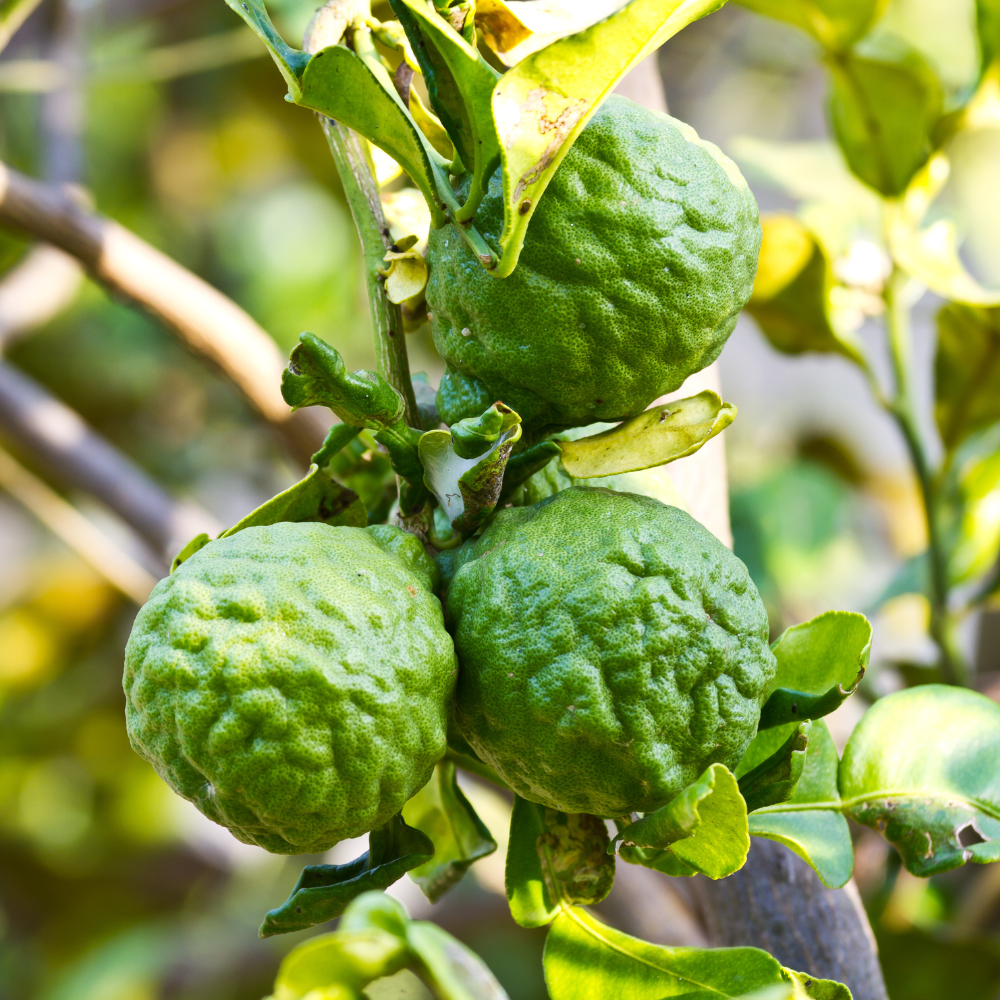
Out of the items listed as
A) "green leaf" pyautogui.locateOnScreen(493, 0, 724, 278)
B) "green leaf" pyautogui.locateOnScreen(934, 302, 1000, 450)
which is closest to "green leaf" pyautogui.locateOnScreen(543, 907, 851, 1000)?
"green leaf" pyautogui.locateOnScreen(493, 0, 724, 278)

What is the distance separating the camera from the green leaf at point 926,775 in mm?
520

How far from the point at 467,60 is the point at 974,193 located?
2390 millimetres

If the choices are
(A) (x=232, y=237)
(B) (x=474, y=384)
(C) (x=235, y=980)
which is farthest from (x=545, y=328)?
(A) (x=232, y=237)

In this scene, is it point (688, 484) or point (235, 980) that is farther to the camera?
point (235, 980)

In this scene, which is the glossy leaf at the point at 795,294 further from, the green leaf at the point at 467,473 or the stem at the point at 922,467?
the green leaf at the point at 467,473

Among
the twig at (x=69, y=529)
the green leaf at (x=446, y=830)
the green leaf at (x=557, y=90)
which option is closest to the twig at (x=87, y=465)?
the twig at (x=69, y=529)

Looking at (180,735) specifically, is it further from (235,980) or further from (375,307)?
(235,980)

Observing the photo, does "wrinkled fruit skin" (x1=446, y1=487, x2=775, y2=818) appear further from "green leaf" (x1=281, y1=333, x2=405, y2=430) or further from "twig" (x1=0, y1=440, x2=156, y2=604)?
"twig" (x1=0, y1=440, x2=156, y2=604)

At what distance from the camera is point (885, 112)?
2.85 feet

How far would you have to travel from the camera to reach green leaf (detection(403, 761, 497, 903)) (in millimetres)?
567

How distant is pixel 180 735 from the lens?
1.27 ft

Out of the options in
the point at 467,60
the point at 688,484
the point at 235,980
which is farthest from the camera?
the point at 235,980

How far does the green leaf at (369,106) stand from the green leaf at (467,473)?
0.34 ft

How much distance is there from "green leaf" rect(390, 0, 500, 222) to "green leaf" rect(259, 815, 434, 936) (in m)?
0.29
